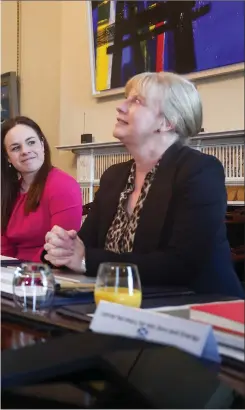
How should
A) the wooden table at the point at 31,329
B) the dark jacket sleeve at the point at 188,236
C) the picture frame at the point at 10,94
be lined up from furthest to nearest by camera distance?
1. the picture frame at the point at 10,94
2. the dark jacket sleeve at the point at 188,236
3. the wooden table at the point at 31,329

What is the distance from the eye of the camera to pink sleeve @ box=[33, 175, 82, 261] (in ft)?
5.70

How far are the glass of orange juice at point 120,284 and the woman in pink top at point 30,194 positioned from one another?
0.88 m

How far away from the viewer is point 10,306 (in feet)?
2.74

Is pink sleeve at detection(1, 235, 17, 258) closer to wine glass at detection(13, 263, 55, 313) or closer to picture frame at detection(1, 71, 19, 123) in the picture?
wine glass at detection(13, 263, 55, 313)

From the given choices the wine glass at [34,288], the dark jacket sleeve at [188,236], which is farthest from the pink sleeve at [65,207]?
the wine glass at [34,288]

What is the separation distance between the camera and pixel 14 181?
2008 millimetres

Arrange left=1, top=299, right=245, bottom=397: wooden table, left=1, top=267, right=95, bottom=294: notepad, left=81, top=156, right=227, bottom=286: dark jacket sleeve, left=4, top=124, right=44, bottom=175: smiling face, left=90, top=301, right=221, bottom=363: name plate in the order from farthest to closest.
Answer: left=4, top=124, right=44, bottom=175: smiling face → left=81, top=156, right=227, bottom=286: dark jacket sleeve → left=1, top=267, right=95, bottom=294: notepad → left=1, top=299, right=245, bottom=397: wooden table → left=90, top=301, right=221, bottom=363: name plate

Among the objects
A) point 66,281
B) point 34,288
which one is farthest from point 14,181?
point 34,288

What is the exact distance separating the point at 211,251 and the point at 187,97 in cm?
36

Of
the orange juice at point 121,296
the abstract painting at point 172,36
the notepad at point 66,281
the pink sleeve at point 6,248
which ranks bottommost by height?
the pink sleeve at point 6,248

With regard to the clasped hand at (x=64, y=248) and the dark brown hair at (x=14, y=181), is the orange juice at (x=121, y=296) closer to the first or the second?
the clasped hand at (x=64, y=248)

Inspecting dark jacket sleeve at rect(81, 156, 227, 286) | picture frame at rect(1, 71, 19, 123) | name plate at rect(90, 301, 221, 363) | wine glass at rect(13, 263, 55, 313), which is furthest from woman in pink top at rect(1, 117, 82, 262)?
picture frame at rect(1, 71, 19, 123)

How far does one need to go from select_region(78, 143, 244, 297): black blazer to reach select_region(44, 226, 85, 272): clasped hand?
0.03 meters

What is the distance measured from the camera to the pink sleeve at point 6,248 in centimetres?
180
